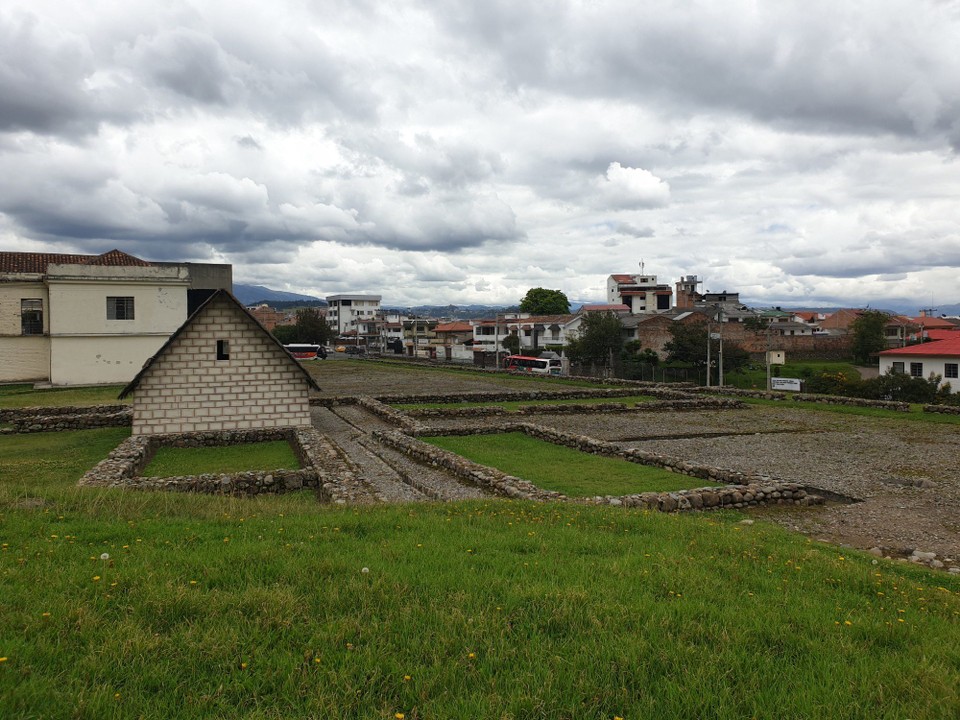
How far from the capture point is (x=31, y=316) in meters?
36.9

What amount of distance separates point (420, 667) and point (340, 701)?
57cm

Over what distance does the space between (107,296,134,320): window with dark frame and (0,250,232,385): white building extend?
1.4 inches

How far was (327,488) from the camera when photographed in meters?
12.9

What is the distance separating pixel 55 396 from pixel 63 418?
893 centimetres

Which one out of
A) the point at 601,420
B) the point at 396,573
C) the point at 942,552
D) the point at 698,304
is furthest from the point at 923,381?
the point at 698,304

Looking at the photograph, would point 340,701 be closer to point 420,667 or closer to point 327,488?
point 420,667

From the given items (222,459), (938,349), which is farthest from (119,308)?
(938,349)

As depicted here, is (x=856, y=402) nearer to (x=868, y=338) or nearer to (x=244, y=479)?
(x=244, y=479)

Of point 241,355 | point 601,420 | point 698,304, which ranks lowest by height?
point 601,420

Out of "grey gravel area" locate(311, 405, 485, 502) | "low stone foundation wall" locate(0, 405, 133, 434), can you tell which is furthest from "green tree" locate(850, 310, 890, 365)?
"low stone foundation wall" locate(0, 405, 133, 434)

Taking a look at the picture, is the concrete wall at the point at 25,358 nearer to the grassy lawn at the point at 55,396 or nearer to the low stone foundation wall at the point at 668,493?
the grassy lawn at the point at 55,396

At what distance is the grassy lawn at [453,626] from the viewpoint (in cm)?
384

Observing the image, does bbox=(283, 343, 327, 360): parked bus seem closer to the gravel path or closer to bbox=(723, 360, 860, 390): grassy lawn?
bbox=(723, 360, 860, 390): grassy lawn

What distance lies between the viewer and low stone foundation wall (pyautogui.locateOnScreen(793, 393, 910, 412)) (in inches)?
1112
